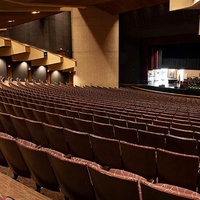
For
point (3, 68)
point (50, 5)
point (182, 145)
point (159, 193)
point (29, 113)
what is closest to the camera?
point (159, 193)

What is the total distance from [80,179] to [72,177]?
45 millimetres

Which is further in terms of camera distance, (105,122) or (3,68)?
(3,68)

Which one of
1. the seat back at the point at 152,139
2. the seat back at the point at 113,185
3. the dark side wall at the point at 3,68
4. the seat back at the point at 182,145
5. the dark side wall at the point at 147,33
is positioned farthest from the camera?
the dark side wall at the point at 3,68

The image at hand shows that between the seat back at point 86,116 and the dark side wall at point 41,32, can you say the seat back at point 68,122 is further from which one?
the dark side wall at point 41,32

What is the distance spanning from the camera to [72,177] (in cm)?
125

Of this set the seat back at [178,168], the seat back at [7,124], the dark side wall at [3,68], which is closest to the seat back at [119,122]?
the seat back at [7,124]

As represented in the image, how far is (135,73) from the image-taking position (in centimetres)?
1496

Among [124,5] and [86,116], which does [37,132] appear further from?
[124,5]

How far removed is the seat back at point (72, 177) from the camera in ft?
3.94

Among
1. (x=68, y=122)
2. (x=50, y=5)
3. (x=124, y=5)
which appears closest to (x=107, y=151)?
(x=68, y=122)

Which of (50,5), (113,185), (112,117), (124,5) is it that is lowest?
(112,117)

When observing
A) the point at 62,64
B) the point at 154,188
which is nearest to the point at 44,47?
the point at 62,64

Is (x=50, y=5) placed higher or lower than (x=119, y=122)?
higher

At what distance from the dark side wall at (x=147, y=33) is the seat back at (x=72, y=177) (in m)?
10.2
